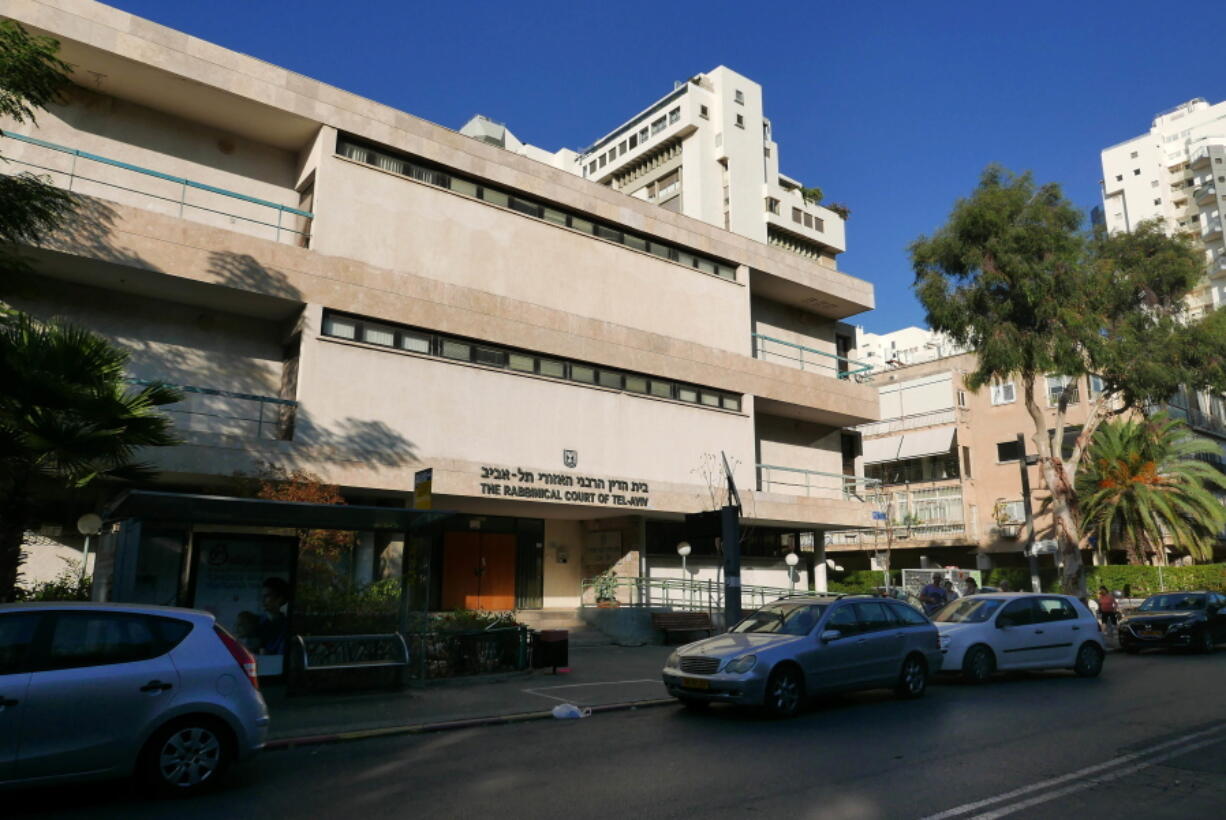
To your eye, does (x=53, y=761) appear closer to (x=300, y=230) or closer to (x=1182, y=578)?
(x=300, y=230)

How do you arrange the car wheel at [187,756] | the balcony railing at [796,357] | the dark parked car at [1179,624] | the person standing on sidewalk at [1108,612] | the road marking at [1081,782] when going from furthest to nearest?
the balcony railing at [796,357]
the person standing on sidewalk at [1108,612]
the dark parked car at [1179,624]
the car wheel at [187,756]
the road marking at [1081,782]

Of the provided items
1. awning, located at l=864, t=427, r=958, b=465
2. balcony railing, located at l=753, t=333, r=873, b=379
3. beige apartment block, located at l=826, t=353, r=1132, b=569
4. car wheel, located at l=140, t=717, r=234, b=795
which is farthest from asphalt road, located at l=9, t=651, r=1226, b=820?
awning, located at l=864, t=427, r=958, b=465

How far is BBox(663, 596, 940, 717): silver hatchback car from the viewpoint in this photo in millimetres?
10484

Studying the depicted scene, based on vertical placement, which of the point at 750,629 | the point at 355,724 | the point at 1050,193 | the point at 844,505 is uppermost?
the point at 1050,193

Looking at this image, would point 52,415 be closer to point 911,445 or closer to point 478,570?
point 478,570

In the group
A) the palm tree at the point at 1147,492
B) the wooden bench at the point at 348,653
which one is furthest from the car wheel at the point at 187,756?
→ the palm tree at the point at 1147,492

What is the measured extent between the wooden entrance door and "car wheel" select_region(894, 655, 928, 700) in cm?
1338

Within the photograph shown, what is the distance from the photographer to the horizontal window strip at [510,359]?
19.9 meters

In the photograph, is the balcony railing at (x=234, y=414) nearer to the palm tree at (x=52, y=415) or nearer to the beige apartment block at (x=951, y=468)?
the palm tree at (x=52, y=415)

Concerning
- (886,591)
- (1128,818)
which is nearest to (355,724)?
(1128,818)

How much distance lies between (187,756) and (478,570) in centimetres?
1679

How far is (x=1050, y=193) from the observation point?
27.7 metres

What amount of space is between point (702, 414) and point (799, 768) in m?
18.8

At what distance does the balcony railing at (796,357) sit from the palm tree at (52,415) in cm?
2075
